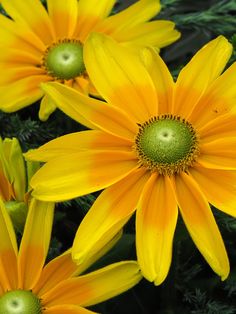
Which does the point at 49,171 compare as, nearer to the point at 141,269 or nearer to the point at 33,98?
the point at 141,269

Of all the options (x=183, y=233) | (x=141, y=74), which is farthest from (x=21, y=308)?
(x=141, y=74)

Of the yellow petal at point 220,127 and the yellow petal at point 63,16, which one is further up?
the yellow petal at point 63,16

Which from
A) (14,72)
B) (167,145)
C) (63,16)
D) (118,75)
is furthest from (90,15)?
(167,145)

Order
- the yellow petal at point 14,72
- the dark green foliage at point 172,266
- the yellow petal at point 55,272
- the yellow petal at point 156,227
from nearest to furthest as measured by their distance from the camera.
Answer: the yellow petal at point 156,227 < the yellow petal at point 55,272 < the dark green foliage at point 172,266 < the yellow petal at point 14,72

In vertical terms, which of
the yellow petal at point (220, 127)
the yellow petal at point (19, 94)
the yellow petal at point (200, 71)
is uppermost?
the yellow petal at point (19, 94)

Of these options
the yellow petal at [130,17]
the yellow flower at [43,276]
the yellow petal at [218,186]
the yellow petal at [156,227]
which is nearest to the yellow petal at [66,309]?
the yellow flower at [43,276]

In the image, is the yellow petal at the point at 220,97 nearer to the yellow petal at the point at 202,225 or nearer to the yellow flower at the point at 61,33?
the yellow petal at the point at 202,225
